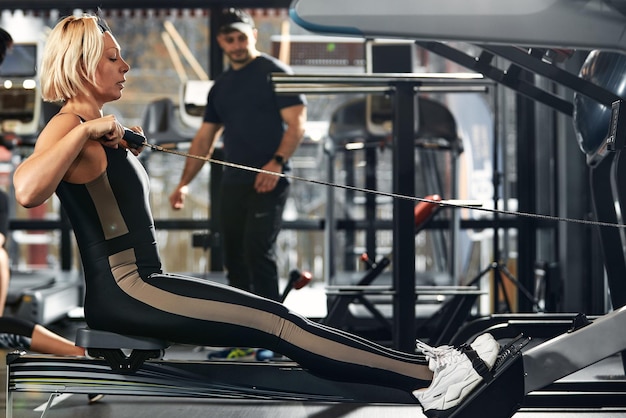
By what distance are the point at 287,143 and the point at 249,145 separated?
204 mm

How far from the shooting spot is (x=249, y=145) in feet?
12.7

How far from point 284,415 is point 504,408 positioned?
1.03 meters

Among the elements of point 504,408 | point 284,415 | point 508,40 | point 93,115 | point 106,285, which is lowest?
point 284,415

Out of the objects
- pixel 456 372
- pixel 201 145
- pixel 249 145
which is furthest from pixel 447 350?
pixel 201 145

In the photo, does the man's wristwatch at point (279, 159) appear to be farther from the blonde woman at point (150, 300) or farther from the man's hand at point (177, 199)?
the blonde woman at point (150, 300)

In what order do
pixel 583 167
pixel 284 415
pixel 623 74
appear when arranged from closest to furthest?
pixel 623 74 → pixel 284 415 → pixel 583 167

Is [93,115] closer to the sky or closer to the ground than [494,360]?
closer to the sky

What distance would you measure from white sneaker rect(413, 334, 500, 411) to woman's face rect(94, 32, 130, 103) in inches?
38.5

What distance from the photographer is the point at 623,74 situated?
2.52m

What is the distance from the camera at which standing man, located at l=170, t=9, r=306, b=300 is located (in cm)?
379

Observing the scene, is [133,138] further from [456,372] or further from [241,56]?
[241,56]

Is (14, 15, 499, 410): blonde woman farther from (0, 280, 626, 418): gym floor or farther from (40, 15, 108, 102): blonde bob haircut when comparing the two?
(0, 280, 626, 418): gym floor

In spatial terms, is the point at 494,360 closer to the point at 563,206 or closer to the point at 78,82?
the point at 78,82

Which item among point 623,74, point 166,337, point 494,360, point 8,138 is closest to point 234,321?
point 166,337
